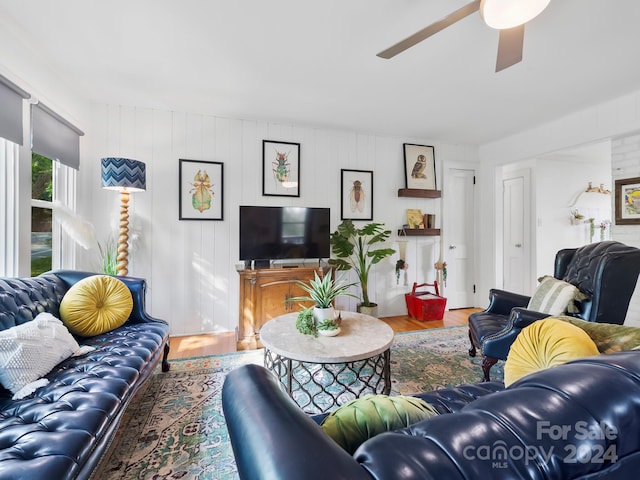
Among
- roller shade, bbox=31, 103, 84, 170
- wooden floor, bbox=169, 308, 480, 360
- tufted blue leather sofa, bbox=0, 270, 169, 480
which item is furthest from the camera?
wooden floor, bbox=169, 308, 480, 360

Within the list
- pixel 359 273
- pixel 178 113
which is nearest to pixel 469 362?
pixel 359 273

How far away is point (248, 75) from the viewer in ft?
8.07

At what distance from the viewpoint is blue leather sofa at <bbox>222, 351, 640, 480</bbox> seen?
0.43 metres

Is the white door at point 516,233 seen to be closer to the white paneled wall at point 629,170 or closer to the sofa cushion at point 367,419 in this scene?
the white paneled wall at point 629,170

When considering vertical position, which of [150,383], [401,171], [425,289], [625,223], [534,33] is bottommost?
[150,383]

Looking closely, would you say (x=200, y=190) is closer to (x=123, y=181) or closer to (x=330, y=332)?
(x=123, y=181)

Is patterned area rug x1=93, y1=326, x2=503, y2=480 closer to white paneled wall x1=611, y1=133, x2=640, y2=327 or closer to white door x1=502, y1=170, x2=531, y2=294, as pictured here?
white paneled wall x1=611, y1=133, x2=640, y2=327

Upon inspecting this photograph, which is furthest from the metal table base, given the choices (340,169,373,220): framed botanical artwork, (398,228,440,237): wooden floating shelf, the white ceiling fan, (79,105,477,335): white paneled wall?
(398,228,440,237): wooden floating shelf

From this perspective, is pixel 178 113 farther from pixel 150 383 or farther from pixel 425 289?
pixel 425 289

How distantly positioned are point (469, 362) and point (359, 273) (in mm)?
1590

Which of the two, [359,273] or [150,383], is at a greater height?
[359,273]

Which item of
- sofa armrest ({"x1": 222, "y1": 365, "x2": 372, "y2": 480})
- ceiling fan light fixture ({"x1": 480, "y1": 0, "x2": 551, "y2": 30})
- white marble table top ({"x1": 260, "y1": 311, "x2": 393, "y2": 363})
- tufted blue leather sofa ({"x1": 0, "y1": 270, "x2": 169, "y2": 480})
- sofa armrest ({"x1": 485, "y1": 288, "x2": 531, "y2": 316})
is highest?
ceiling fan light fixture ({"x1": 480, "y1": 0, "x2": 551, "y2": 30})

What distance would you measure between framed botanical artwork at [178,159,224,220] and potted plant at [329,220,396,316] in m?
1.40

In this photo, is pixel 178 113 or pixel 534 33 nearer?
pixel 534 33
